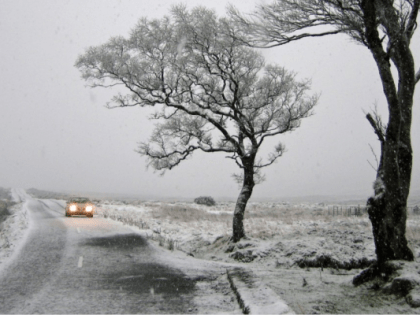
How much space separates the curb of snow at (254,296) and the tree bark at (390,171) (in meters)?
2.22

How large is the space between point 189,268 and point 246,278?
2225mm

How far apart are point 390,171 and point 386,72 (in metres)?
1.88

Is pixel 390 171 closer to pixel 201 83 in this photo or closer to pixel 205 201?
pixel 201 83

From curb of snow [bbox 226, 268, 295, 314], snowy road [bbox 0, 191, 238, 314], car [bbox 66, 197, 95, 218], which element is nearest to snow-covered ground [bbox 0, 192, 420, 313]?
curb of snow [bbox 226, 268, 295, 314]

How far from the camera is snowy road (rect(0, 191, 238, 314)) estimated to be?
19.4ft

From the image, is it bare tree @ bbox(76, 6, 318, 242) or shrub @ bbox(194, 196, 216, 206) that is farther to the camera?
shrub @ bbox(194, 196, 216, 206)

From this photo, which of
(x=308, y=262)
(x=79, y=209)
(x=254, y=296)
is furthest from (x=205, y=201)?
(x=254, y=296)

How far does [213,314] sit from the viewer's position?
5.48 metres

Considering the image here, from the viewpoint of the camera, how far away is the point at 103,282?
24.6 ft

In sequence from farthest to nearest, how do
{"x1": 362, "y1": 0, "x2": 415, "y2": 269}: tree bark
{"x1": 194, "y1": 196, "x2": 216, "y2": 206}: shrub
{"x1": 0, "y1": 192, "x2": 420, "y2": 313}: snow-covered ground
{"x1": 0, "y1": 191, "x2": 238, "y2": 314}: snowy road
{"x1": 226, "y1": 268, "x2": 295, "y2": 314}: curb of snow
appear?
{"x1": 194, "y1": 196, "x2": 216, "y2": 206}: shrub
{"x1": 362, "y1": 0, "x2": 415, "y2": 269}: tree bark
{"x1": 0, "y1": 191, "x2": 238, "y2": 314}: snowy road
{"x1": 0, "y1": 192, "x2": 420, "y2": 313}: snow-covered ground
{"x1": 226, "y1": 268, "x2": 295, "y2": 314}: curb of snow

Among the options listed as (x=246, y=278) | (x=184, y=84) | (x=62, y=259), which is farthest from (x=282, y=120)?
(x=62, y=259)

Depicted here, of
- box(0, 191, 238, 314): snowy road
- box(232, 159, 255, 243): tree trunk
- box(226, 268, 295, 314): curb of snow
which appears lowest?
box(0, 191, 238, 314): snowy road

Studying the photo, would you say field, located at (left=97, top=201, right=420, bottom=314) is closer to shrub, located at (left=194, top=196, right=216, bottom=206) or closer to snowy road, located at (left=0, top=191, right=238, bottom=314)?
snowy road, located at (left=0, top=191, right=238, bottom=314)

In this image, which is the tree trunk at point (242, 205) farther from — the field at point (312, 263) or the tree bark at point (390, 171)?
the tree bark at point (390, 171)
